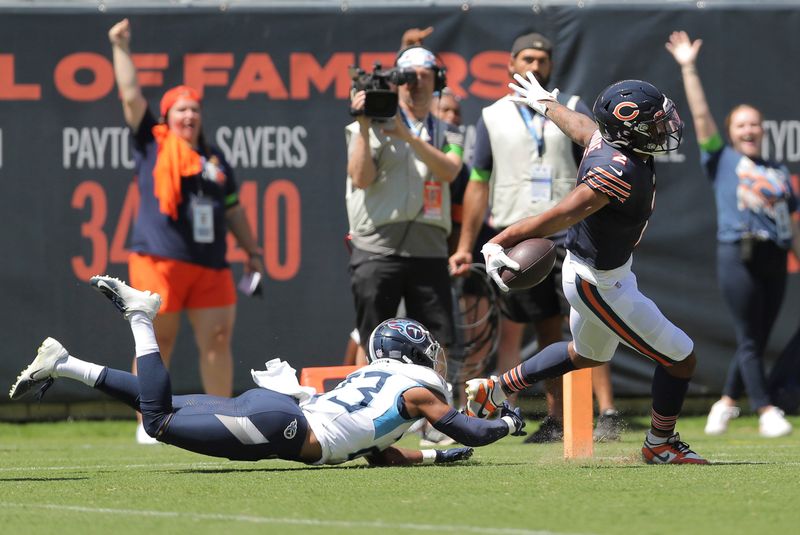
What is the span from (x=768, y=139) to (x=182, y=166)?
4.48 meters

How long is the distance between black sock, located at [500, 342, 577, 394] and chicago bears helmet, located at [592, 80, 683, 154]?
1101 millimetres

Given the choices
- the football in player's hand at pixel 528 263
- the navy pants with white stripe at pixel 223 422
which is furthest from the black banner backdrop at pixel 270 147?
the football in player's hand at pixel 528 263

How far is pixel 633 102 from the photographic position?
6.50 m

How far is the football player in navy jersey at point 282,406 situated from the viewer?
632cm

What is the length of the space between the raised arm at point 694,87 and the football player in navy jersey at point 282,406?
12.4ft

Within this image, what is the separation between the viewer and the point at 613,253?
21.8ft

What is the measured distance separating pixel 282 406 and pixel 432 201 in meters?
2.69

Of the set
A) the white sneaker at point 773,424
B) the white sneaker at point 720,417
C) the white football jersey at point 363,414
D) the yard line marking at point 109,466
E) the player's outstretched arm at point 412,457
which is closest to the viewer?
the white football jersey at point 363,414

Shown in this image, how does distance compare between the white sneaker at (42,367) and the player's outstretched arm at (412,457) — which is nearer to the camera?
the white sneaker at (42,367)

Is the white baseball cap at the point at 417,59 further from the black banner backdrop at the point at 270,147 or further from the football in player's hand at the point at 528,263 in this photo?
the football in player's hand at the point at 528,263

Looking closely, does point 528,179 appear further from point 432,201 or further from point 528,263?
point 528,263

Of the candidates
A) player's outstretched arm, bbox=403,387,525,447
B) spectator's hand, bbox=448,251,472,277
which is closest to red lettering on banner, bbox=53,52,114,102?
spectator's hand, bbox=448,251,472,277

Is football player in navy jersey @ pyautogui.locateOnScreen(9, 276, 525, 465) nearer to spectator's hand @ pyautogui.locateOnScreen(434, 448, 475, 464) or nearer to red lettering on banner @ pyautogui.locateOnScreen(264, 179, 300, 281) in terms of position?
spectator's hand @ pyautogui.locateOnScreen(434, 448, 475, 464)

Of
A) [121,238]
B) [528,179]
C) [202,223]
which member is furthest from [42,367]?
[121,238]
